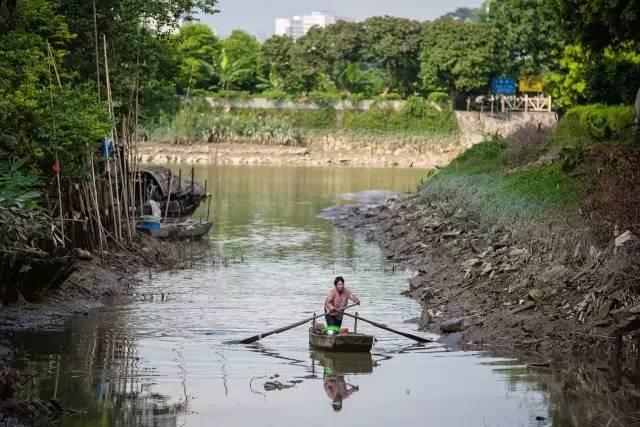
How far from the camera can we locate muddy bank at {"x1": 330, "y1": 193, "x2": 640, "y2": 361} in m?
20.3

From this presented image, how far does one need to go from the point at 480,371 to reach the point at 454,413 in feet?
8.97

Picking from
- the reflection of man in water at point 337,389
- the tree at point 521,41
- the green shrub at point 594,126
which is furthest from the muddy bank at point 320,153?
the reflection of man in water at point 337,389

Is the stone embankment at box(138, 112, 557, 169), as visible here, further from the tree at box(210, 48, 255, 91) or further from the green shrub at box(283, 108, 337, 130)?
the tree at box(210, 48, 255, 91)

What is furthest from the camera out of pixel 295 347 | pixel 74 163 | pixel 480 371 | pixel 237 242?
pixel 237 242

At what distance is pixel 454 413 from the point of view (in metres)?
17.0

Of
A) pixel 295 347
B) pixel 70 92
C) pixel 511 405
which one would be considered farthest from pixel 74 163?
pixel 511 405

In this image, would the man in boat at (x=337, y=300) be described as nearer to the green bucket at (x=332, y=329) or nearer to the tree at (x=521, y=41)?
the green bucket at (x=332, y=329)

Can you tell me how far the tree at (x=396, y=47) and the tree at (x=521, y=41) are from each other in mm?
5976

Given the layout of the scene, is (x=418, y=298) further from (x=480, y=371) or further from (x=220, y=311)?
(x=480, y=371)

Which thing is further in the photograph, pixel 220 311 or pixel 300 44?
pixel 300 44

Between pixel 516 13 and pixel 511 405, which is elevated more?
pixel 516 13

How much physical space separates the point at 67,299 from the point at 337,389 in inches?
315

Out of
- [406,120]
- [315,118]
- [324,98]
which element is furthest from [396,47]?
[315,118]

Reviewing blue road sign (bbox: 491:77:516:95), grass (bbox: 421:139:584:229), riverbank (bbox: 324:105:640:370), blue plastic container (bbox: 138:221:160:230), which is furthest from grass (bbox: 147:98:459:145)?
blue plastic container (bbox: 138:221:160:230)
